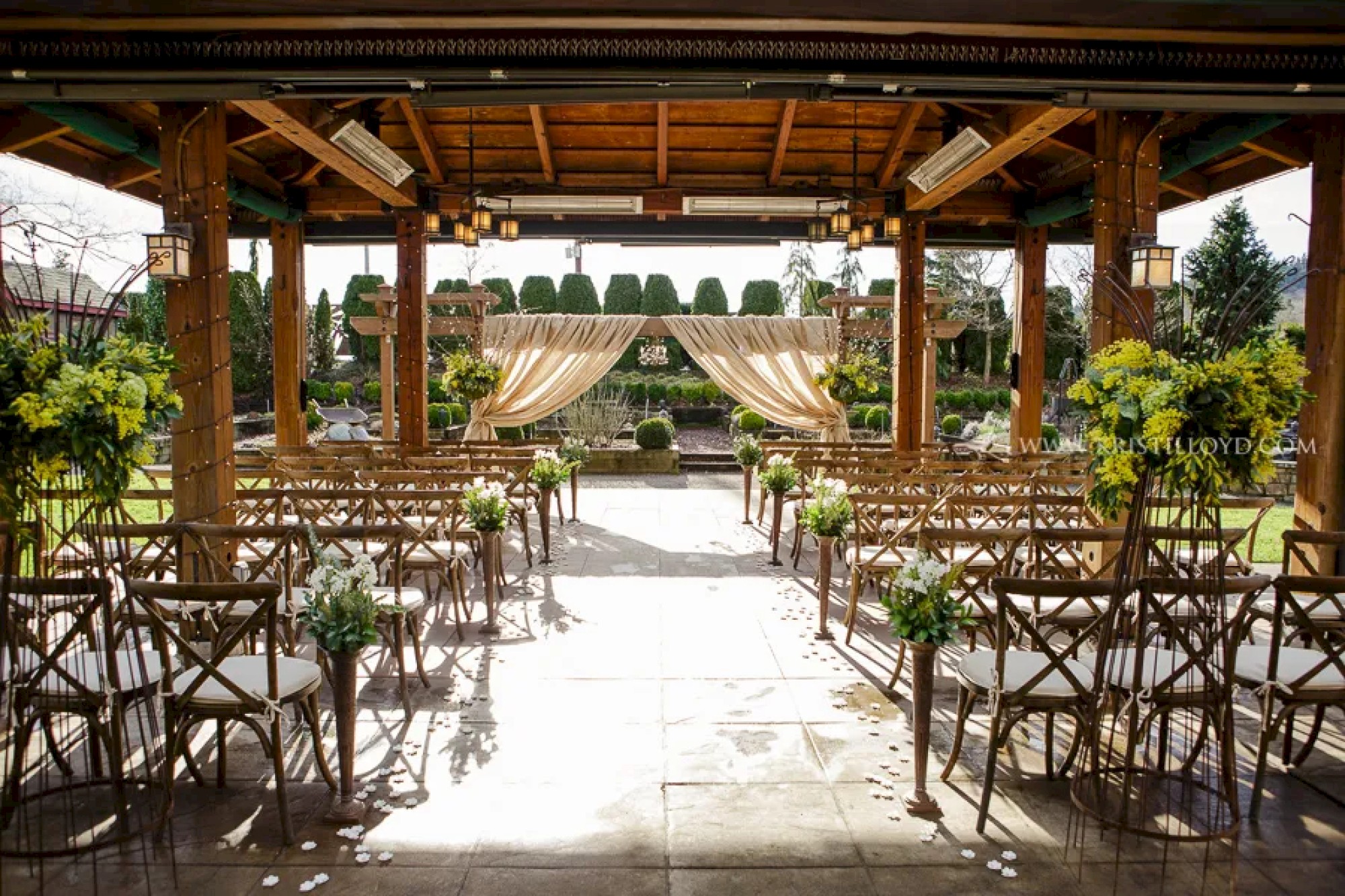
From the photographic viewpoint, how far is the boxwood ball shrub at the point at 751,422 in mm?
16328

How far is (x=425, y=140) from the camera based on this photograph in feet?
25.7

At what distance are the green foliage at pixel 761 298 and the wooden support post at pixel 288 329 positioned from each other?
45.4 feet

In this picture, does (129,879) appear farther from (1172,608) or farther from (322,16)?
(1172,608)

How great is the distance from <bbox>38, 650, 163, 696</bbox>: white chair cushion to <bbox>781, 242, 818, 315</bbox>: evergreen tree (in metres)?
27.2

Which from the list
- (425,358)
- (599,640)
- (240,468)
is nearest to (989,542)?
(599,640)

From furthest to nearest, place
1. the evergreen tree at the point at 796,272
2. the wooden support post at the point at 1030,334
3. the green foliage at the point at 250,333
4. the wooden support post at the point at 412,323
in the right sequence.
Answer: the evergreen tree at the point at 796,272, the green foliage at the point at 250,333, the wooden support post at the point at 1030,334, the wooden support post at the point at 412,323

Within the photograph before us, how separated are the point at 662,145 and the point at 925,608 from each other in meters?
6.05

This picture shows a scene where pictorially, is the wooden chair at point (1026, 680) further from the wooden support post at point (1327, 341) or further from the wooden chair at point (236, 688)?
the wooden support post at point (1327, 341)

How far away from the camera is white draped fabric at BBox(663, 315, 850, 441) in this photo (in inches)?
462

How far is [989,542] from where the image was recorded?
443 centimetres

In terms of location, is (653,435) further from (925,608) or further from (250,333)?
(925,608)

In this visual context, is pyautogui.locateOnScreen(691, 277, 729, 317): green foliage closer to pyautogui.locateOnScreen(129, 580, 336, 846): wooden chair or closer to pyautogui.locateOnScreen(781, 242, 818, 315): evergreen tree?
pyautogui.locateOnScreen(781, 242, 818, 315): evergreen tree

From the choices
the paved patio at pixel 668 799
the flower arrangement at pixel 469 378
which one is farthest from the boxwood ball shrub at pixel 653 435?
the paved patio at pixel 668 799

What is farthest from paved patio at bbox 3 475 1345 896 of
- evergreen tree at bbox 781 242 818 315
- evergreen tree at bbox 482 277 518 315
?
evergreen tree at bbox 781 242 818 315
